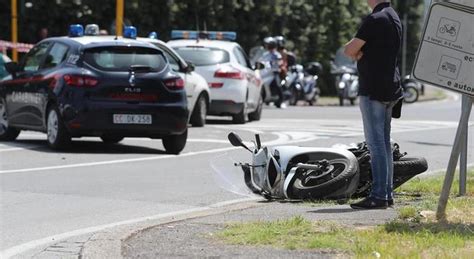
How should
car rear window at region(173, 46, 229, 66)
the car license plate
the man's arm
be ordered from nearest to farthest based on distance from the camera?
1. the man's arm
2. the car license plate
3. car rear window at region(173, 46, 229, 66)

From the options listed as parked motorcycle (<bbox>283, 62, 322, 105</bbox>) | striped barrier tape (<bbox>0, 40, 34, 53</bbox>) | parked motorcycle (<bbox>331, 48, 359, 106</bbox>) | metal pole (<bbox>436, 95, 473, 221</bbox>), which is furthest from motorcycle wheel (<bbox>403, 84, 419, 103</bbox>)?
metal pole (<bbox>436, 95, 473, 221</bbox>)

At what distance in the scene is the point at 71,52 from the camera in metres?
15.4

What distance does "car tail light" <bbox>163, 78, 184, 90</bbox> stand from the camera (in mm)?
15370

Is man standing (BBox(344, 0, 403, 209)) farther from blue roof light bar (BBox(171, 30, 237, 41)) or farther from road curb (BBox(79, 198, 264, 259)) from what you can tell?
blue roof light bar (BBox(171, 30, 237, 41))

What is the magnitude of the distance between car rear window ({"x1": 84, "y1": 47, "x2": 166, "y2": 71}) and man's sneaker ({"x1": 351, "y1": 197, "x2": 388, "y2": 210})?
6.50m

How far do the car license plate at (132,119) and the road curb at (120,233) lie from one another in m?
5.16

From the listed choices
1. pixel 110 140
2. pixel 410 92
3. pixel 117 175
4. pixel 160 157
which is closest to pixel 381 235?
pixel 117 175

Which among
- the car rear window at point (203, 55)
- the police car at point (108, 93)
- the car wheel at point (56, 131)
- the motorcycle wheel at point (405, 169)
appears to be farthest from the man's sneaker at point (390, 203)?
the car rear window at point (203, 55)

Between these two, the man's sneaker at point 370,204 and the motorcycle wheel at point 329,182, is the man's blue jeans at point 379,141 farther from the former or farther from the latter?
the motorcycle wheel at point 329,182

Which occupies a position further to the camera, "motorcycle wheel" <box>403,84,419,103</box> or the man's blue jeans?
"motorcycle wheel" <box>403,84,419,103</box>

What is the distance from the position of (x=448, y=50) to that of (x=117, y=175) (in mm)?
5155

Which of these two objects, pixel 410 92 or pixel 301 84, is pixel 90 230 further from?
pixel 410 92

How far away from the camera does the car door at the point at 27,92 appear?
15.9 metres

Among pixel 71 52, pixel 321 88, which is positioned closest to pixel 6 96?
pixel 71 52
